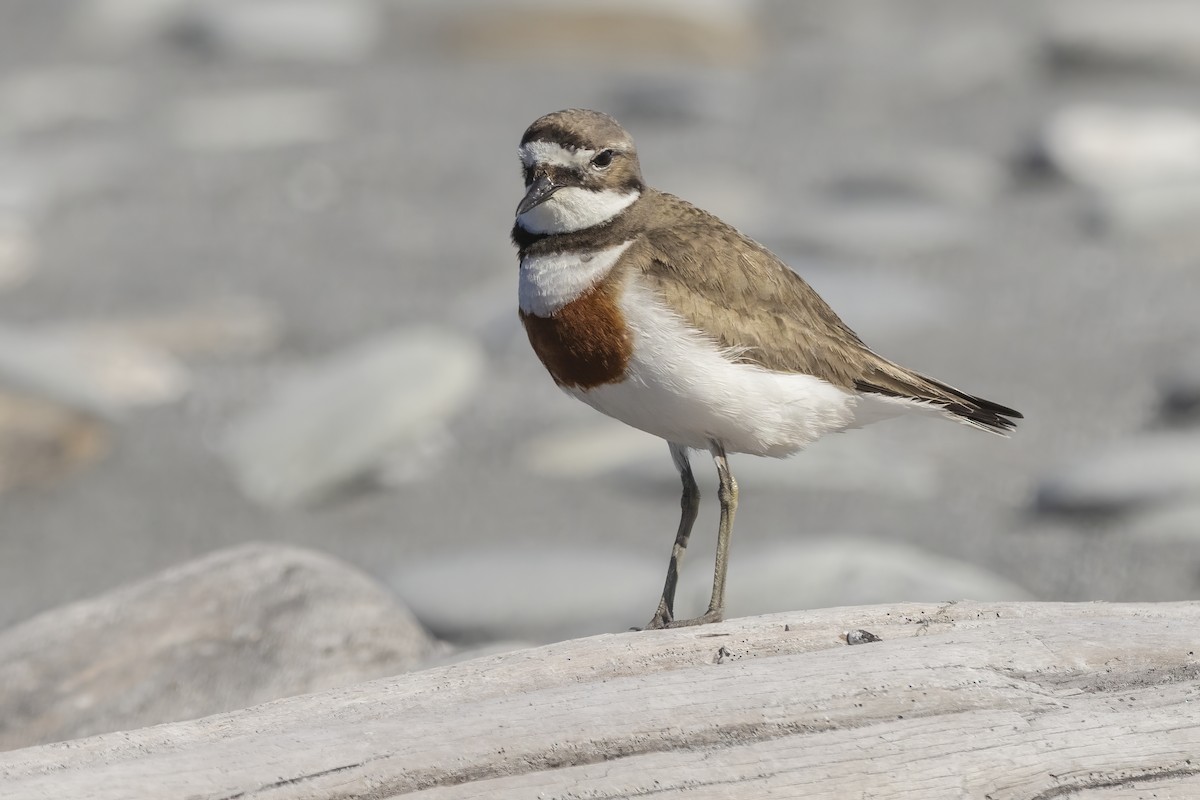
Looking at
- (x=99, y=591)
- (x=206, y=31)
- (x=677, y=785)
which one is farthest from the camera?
(x=206, y=31)

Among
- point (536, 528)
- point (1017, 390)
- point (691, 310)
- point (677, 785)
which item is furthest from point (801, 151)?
point (677, 785)

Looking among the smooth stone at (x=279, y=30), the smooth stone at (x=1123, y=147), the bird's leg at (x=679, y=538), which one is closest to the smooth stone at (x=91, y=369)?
the bird's leg at (x=679, y=538)

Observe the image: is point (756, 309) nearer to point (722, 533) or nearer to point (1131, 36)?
point (722, 533)

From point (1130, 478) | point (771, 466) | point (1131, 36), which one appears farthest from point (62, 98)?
point (1130, 478)

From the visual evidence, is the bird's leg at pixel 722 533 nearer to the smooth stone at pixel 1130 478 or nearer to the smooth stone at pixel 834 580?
the smooth stone at pixel 834 580

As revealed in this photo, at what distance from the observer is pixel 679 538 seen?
4.06 metres

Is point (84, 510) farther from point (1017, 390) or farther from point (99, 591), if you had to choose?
point (1017, 390)

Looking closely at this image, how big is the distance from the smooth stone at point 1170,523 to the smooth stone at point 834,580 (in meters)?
0.69

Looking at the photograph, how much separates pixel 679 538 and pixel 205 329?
4.71 meters

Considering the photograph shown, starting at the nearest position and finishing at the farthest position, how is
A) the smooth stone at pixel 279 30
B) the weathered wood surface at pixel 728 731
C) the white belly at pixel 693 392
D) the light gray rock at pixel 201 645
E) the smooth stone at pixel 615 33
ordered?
the weathered wood surface at pixel 728 731 < the white belly at pixel 693 392 < the light gray rock at pixel 201 645 < the smooth stone at pixel 615 33 < the smooth stone at pixel 279 30

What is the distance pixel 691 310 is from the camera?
3.72 metres

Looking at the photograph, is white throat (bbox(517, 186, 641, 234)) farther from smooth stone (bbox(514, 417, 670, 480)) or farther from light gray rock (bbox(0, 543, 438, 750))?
smooth stone (bbox(514, 417, 670, 480))

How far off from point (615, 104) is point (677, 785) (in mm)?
8100

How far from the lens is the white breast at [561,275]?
371 cm
